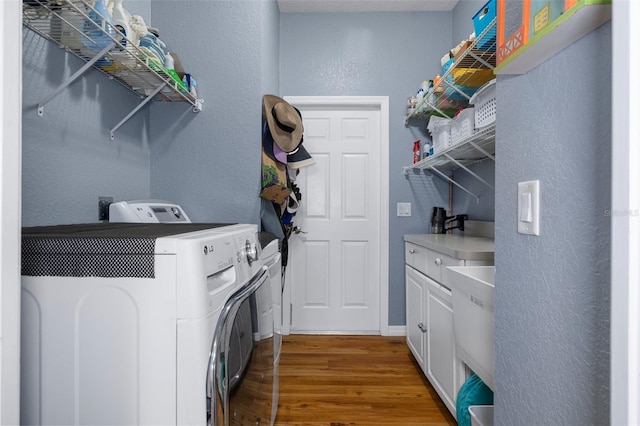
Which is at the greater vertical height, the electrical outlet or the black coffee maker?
the electrical outlet

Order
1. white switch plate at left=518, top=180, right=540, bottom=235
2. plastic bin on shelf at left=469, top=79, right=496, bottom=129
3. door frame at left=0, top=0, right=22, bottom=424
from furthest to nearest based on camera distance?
plastic bin on shelf at left=469, top=79, right=496, bottom=129
white switch plate at left=518, top=180, right=540, bottom=235
door frame at left=0, top=0, right=22, bottom=424

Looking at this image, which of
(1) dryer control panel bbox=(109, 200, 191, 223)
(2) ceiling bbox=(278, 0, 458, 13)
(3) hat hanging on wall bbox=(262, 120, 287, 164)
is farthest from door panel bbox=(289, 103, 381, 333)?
(1) dryer control panel bbox=(109, 200, 191, 223)

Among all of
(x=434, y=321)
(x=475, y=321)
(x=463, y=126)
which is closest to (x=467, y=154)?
(x=463, y=126)

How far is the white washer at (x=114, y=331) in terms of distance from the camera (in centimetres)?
71

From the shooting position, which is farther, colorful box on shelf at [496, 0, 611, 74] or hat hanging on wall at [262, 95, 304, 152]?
hat hanging on wall at [262, 95, 304, 152]

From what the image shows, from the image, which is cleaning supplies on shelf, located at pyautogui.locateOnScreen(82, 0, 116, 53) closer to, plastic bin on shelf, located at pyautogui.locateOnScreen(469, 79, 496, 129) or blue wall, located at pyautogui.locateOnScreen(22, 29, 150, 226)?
blue wall, located at pyautogui.locateOnScreen(22, 29, 150, 226)

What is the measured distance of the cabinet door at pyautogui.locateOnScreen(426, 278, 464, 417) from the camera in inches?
59.1

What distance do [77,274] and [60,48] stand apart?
1080mm

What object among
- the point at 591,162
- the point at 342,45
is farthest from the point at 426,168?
the point at 591,162

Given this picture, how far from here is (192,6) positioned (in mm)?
1963

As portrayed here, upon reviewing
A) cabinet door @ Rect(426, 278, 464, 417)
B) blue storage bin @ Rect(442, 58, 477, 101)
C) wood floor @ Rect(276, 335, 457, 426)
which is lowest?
wood floor @ Rect(276, 335, 457, 426)

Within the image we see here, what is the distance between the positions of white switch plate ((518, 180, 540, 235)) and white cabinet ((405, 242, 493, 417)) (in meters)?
0.80

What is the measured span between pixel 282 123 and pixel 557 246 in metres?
1.76

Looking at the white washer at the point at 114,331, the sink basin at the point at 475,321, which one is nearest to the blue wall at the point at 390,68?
the sink basin at the point at 475,321
